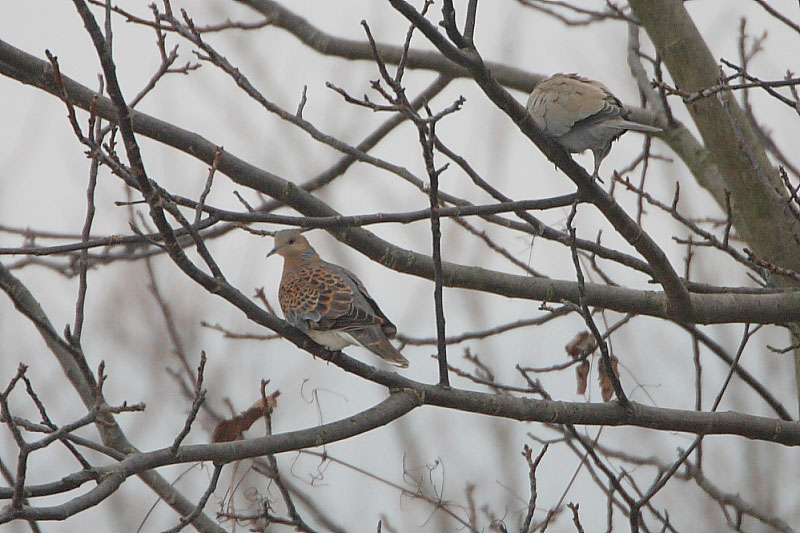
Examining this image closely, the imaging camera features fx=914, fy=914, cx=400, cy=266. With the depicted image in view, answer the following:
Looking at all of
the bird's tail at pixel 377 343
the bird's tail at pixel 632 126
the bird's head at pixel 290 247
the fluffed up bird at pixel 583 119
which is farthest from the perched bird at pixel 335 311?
the bird's tail at pixel 632 126

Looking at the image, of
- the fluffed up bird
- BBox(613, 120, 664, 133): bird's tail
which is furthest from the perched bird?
BBox(613, 120, 664, 133): bird's tail

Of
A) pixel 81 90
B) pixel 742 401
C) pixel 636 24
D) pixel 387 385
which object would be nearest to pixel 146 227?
pixel 81 90

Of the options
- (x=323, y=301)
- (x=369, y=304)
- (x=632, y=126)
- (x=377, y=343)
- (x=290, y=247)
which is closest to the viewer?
(x=632, y=126)

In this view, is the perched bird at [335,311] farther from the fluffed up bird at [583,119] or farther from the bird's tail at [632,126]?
the bird's tail at [632,126]

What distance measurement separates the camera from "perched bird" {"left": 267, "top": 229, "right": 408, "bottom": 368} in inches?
152

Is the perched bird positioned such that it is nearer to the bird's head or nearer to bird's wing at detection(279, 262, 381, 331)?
bird's wing at detection(279, 262, 381, 331)

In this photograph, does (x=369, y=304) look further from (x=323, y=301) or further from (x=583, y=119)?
(x=583, y=119)

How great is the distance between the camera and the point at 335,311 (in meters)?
4.00

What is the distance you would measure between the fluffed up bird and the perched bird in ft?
3.47

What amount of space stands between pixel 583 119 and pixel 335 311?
140 centimetres

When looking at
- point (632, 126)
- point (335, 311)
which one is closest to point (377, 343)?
point (335, 311)

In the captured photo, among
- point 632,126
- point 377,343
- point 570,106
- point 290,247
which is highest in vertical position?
point 290,247

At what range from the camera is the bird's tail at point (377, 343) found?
3.66 metres

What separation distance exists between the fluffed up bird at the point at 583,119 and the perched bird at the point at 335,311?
3.47 feet
